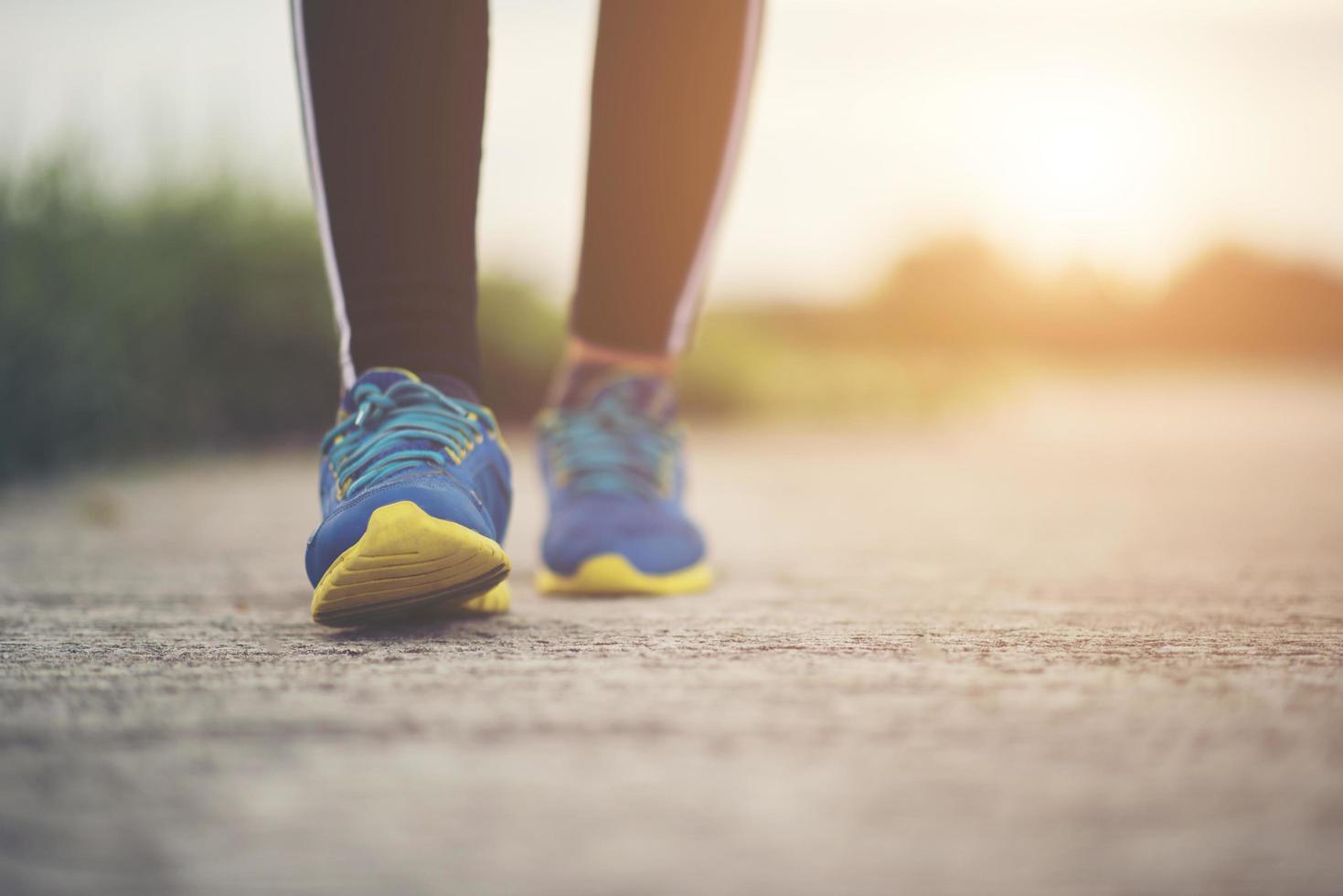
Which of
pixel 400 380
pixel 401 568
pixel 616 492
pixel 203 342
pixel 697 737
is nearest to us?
pixel 697 737

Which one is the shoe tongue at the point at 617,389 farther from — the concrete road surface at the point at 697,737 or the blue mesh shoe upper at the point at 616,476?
the concrete road surface at the point at 697,737

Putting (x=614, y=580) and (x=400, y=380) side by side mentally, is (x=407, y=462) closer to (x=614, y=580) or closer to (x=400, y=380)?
(x=400, y=380)

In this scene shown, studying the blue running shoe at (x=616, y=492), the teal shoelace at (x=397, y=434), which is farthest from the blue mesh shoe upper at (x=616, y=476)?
the teal shoelace at (x=397, y=434)

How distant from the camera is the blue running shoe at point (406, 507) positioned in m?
0.63

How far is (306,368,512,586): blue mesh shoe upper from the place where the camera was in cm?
66

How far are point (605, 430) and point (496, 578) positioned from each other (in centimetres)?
32

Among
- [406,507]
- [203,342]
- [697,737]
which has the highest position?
[203,342]

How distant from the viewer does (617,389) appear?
1.00 m

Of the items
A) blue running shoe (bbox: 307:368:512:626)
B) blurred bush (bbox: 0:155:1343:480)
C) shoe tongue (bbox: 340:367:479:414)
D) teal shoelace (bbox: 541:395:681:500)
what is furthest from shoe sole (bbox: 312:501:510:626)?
blurred bush (bbox: 0:155:1343:480)

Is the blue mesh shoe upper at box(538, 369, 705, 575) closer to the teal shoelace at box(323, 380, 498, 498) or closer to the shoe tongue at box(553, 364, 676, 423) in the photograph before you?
the shoe tongue at box(553, 364, 676, 423)

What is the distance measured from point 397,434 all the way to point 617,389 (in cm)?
31

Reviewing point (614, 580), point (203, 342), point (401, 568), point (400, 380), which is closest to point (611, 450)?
point (614, 580)

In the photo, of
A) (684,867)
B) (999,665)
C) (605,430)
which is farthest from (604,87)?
(684,867)

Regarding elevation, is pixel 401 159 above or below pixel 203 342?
below
